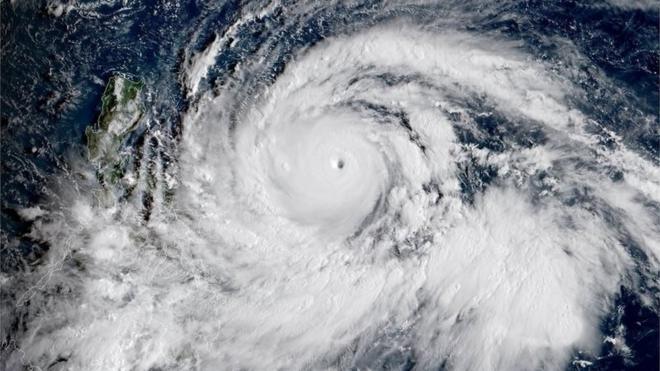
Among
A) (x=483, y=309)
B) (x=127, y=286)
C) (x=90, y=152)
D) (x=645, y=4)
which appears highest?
(x=645, y=4)

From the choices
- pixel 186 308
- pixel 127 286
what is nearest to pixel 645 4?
pixel 186 308

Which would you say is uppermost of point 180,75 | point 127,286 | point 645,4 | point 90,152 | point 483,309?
point 645,4

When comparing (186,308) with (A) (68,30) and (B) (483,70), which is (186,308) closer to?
(A) (68,30)

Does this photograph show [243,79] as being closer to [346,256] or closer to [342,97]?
[342,97]

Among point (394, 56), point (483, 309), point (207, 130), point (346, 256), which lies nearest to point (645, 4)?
point (394, 56)

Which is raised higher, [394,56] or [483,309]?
[394,56]

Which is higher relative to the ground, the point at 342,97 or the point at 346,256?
the point at 342,97
